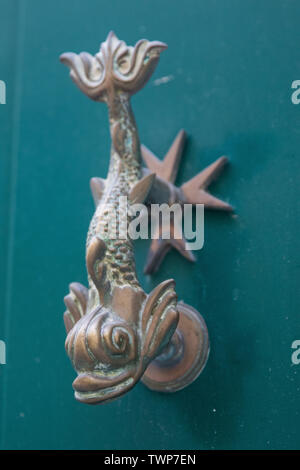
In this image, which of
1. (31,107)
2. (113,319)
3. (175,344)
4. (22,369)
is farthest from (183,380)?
(31,107)

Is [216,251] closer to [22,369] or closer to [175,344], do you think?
[175,344]

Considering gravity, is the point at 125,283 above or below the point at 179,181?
below

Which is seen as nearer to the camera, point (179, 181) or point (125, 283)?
point (125, 283)
